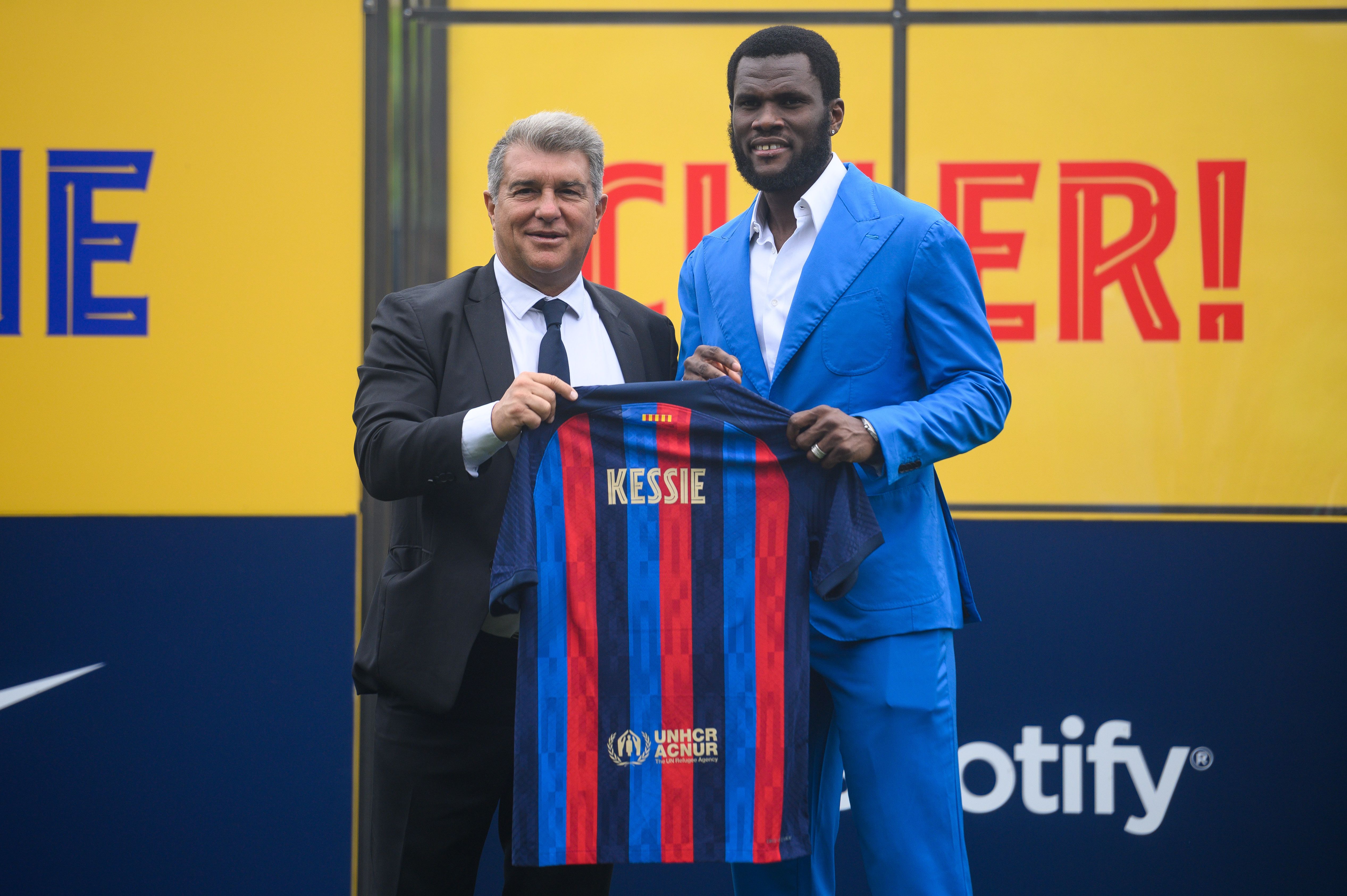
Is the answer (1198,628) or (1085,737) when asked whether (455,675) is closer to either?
(1085,737)

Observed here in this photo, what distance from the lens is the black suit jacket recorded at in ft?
5.83

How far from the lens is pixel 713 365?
72.4 inches

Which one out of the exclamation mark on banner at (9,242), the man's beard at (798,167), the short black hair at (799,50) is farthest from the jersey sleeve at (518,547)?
the exclamation mark on banner at (9,242)

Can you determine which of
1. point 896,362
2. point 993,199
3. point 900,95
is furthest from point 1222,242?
point 896,362

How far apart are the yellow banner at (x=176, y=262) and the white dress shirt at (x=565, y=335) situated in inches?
42.5

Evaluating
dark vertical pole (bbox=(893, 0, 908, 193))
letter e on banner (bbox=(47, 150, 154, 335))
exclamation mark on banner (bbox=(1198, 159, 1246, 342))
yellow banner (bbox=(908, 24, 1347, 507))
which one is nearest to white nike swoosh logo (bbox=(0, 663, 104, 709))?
letter e on banner (bbox=(47, 150, 154, 335))

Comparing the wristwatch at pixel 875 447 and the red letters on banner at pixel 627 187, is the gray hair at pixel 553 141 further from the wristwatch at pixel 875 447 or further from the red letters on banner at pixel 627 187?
the red letters on banner at pixel 627 187

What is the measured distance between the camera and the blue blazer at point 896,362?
5.79 feet

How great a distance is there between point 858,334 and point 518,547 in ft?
2.48

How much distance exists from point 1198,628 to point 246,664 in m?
2.87

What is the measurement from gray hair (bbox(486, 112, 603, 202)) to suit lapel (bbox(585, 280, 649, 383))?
0.73 ft

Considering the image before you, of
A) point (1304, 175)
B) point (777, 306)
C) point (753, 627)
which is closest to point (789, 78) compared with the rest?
point (777, 306)

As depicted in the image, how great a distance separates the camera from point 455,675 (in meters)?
1.80

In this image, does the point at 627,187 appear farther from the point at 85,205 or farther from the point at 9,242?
the point at 9,242
